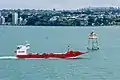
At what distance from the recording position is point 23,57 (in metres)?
72.8

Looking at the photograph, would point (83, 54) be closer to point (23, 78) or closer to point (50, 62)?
point (50, 62)

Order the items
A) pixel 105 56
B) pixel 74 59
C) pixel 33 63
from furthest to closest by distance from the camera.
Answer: pixel 105 56 → pixel 74 59 → pixel 33 63

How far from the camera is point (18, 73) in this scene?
2277 inches

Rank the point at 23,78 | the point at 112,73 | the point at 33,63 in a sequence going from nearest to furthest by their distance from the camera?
the point at 23,78 → the point at 112,73 → the point at 33,63

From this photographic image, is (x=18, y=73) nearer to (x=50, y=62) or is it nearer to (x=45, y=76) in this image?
(x=45, y=76)

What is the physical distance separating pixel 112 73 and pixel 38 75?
7.19m

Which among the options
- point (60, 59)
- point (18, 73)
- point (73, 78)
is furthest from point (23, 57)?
point (73, 78)

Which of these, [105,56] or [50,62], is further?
[105,56]

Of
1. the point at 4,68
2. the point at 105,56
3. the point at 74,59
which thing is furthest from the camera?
the point at 105,56

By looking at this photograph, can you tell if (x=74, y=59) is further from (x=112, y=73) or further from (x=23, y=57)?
(x=112, y=73)

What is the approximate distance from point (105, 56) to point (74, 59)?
8834 mm

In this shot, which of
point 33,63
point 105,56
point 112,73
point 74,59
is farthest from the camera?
point 105,56

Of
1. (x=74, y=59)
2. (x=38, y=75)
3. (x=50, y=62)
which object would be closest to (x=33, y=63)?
(x=50, y=62)

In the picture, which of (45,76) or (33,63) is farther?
(33,63)
